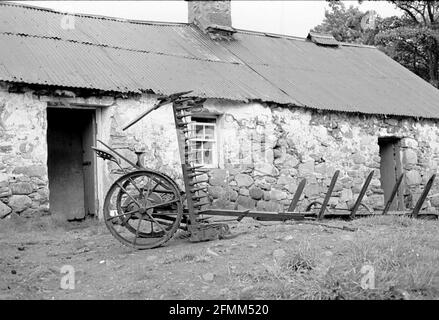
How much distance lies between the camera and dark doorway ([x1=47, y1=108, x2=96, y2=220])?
1091 cm

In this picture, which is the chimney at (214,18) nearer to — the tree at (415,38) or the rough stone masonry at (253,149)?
the rough stone masonry at (253,149)

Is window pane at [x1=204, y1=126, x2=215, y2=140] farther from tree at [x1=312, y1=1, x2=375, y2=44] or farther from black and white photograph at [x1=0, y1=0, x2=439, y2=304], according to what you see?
tree at [x1=312, y1=1, x2=375, y2=44]

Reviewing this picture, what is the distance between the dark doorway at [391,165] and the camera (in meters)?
14.0

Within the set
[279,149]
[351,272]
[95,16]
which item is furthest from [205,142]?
[351,272]

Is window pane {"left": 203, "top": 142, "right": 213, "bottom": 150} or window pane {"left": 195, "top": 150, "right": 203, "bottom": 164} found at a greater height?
window pane {"left": 203, "top": 142, "right": 213, "bottom": 150}

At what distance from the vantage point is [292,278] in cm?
495

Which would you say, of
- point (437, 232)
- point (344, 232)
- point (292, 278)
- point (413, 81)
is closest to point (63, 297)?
point (292, 278)

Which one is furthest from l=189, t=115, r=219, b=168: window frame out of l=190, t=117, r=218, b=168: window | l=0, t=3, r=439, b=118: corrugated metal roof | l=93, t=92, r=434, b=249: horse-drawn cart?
l=93, t=92, r=434, b=249: horse-drawn cart

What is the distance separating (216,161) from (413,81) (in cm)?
812

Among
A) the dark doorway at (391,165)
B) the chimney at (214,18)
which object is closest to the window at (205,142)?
the chimney at (214,18)

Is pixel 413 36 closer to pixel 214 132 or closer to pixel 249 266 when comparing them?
pixel 214 132

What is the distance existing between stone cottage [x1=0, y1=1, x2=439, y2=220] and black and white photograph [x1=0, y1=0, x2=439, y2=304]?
0.04m

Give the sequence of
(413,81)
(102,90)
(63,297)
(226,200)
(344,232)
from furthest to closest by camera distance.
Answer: (413,81)
(226,200)
(102,90)
(344,232)
(63,297)
